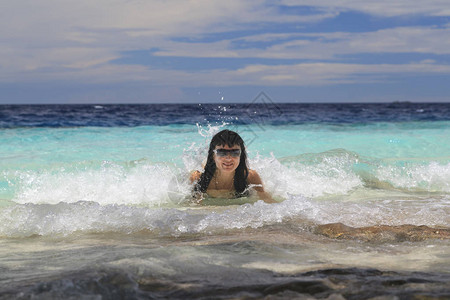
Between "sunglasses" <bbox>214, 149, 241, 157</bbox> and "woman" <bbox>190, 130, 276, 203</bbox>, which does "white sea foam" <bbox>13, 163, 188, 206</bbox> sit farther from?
"sunglasses" <bbox>214, 149, 241, 157</bbox>

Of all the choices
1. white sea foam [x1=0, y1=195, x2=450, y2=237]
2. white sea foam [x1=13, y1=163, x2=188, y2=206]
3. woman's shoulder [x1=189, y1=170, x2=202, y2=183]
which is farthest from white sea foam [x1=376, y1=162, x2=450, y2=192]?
white sea foam [x1=13, y1=163, x2=188, y2=206]

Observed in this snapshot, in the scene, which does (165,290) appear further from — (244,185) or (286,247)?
(244,185)

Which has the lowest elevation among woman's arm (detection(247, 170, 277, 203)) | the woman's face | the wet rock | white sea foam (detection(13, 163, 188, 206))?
white sea foam (detection(13, 163, 188, 206))

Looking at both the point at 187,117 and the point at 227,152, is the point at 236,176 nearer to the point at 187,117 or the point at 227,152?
the point at 227,152

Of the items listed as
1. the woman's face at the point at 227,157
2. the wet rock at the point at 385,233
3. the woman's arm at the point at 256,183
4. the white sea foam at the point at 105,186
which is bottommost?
the white sea foam at the point at 105,186

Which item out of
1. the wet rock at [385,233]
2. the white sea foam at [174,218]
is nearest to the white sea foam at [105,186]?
the white sea foam at [174,218]

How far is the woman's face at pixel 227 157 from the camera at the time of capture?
6.12 metres

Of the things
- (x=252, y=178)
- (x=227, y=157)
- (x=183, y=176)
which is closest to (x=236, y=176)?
(x=252, y=178)

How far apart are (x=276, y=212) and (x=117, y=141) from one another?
10681 mm

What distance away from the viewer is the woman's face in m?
6.12

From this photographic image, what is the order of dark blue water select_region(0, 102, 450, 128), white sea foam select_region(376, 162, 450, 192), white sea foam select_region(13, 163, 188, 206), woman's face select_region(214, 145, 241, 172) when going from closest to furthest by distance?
woman's face select_region(214, 145, 241, 172) → white sea foam select_region(13, 163, 188, 206) → white sea foam select_region(376, 162, 450, 192) → dark blue water select_region(0, 102, 450, 128)

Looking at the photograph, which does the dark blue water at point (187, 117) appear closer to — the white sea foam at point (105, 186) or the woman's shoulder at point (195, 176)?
the woman's shoulder at point (195, 176)

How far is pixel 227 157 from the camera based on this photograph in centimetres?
619

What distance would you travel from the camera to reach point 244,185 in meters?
6.74
